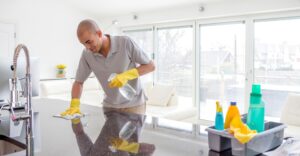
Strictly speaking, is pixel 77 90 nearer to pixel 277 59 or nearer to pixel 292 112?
pixel 292 112

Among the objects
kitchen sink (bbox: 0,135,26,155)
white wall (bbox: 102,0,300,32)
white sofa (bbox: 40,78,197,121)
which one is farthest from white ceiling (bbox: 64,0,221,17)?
Result: kitchen sink (bbox: 0,135,26,155)

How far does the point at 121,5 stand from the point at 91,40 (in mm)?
4207

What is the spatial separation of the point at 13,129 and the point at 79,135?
0.44 meters

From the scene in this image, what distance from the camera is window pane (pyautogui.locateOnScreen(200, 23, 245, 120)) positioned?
16.4 ft

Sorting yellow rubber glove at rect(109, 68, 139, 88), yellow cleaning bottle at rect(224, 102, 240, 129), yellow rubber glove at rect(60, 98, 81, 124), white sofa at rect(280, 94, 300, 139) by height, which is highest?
yellow rubber glove at rect(109, 68, 139, 88)

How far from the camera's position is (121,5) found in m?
5.89

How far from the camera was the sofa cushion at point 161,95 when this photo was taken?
191 inches

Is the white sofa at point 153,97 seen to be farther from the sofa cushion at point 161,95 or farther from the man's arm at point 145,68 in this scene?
the man's arm at point 145,68

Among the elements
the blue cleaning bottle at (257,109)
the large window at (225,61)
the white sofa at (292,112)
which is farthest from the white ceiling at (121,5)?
the blue cleaning bottle at (257,109)

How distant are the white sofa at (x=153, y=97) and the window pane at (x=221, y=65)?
1.63 feet

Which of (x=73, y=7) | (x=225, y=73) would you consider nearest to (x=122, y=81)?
(x=225, y=73)

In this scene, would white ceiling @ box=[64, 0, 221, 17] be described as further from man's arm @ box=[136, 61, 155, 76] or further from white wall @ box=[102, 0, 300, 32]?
man's arm @ box=[136, 61, 155, 76]

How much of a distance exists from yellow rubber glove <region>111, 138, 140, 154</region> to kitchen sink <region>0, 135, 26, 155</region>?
412 millimetres

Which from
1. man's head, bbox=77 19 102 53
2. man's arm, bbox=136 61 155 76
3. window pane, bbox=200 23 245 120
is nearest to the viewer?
man's head, bbox=77 19 102 53
